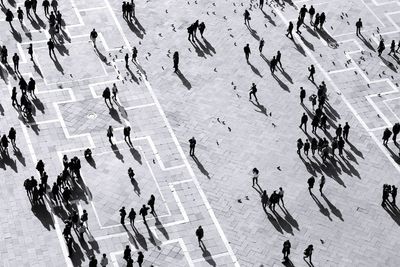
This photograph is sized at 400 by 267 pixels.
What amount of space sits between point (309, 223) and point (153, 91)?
67.3 ft

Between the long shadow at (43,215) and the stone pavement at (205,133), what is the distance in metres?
0.11

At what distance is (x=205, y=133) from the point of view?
80.1m

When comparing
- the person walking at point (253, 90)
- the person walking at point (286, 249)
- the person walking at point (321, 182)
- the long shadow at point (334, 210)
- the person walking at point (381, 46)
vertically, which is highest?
the person walking at point (381, 46)

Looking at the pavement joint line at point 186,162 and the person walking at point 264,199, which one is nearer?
the pavement joint line at point 186,162

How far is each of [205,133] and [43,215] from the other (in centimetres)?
1614

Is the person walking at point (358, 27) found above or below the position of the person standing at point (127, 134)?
above

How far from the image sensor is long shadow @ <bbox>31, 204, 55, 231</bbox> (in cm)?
Answer: 7065

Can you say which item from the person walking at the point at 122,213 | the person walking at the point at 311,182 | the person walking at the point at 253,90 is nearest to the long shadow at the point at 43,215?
the person walking at the point at 122,213

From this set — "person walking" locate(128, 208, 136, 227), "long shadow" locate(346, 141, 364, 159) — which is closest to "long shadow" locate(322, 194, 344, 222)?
"long shadow" locate(346, 141, 364, 159)

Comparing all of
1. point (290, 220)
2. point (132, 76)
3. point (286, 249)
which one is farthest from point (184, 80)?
point (286, 249)

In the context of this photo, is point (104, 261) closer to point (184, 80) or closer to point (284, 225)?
point (284, 225)

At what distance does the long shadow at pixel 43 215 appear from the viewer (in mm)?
70650

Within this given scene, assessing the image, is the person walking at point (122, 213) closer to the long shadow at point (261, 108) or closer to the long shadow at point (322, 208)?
the long shadow at point (322, 208)

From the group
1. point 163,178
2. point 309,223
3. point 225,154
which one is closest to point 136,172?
point 163,178
